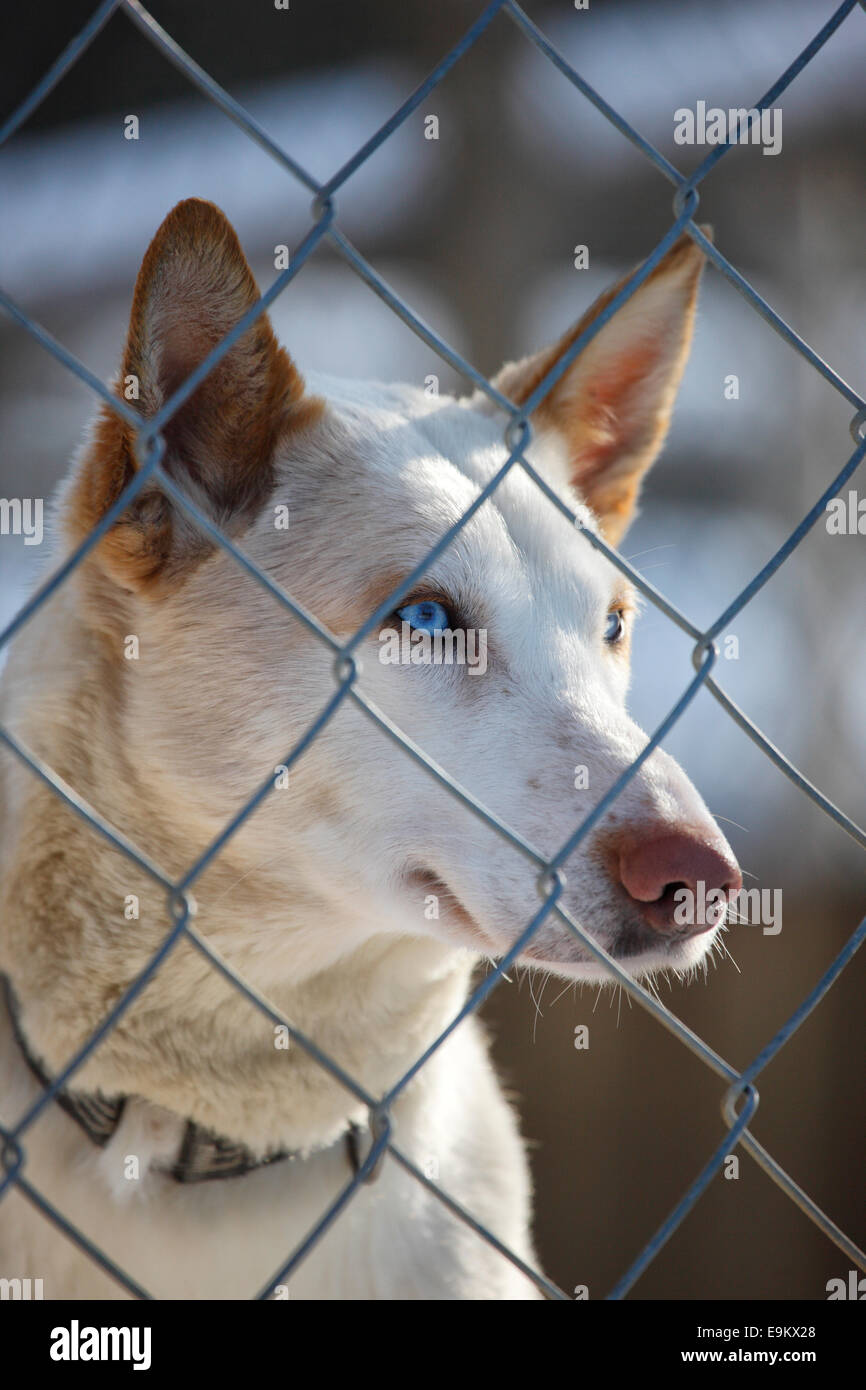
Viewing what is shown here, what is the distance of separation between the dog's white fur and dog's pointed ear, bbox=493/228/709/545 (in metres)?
0.02

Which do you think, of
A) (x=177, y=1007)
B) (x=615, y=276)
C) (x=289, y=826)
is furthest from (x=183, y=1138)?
(x=615, y=276)

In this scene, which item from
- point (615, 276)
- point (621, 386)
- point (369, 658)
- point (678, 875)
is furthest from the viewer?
point (615, 276)

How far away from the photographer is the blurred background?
3.63 m

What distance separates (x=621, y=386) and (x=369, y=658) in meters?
0.85

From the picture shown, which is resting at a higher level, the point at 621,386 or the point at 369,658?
the point at 621,386

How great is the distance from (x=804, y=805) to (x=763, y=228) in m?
2.08

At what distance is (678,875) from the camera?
4.25 feet

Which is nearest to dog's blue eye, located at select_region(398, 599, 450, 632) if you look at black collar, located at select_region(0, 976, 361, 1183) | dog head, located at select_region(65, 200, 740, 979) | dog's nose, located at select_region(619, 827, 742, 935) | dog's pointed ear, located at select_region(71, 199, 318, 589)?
dog head, located at select_region(65, 200, 740, 979)

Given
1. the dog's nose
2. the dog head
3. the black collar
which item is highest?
the dog head

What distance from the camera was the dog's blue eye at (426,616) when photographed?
1.61 meters

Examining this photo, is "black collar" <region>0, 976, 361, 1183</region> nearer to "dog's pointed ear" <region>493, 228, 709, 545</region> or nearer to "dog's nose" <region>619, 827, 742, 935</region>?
"dog's nose" <region>619, 827, 742, 935</region>

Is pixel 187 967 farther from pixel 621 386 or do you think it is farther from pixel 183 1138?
pixel 621 386

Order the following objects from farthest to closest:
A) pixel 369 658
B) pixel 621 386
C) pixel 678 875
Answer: pixel 621 386
pixel 369 658
pixel 678 875

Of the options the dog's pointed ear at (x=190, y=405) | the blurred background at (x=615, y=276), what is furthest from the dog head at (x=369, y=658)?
the blurred background at (x=615, y=276)
